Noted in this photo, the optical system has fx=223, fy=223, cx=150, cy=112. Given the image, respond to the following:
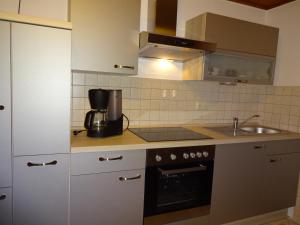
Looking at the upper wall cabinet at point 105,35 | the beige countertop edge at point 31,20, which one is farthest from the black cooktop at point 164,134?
the beige countertop edge at point 31,20

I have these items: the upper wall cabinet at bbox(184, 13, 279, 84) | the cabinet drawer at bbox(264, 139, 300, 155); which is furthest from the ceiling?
the cabinet drawer at bbox(264, 139, 300, 155)

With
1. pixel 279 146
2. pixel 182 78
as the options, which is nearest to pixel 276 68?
pixel 279 146

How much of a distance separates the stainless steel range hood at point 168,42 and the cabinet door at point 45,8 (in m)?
0.71

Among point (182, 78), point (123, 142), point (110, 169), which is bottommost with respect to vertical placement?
point (110, 169)

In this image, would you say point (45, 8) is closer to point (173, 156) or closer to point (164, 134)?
point (164, 134)

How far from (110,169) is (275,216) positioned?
191 centimetres

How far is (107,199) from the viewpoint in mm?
1557

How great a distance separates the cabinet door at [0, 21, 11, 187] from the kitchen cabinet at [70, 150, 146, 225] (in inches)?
14.4

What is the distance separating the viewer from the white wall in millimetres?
2316

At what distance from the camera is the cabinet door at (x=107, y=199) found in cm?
148

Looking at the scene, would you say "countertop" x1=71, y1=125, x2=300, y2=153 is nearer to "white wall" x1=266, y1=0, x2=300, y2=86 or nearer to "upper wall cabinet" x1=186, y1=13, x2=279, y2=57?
"white wall" x1=266, y1=0, x2=300, y2=86

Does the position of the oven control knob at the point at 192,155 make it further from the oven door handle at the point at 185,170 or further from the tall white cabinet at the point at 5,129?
the tall white cabinet at the point at 5,129

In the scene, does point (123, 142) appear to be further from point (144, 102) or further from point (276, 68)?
point (276, 68)

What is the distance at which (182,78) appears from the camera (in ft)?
7.67
